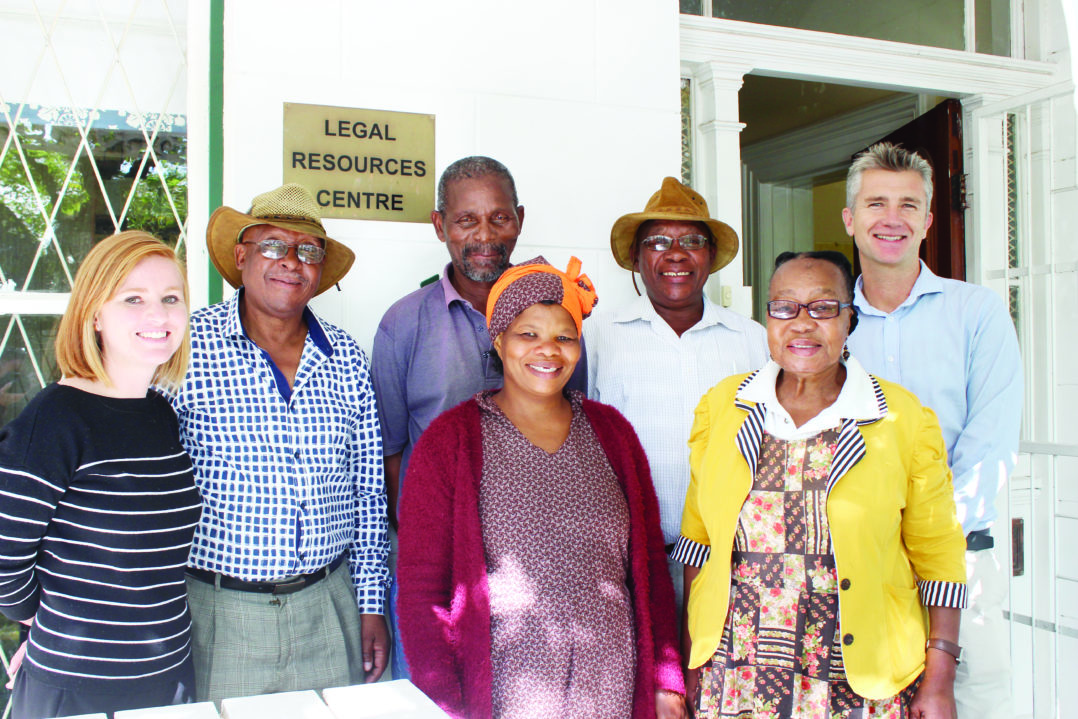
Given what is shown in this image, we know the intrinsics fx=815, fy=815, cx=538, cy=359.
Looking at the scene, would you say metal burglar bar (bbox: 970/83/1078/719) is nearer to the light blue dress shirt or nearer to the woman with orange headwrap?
the light blue dress shirt

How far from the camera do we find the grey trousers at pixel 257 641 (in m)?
1.99

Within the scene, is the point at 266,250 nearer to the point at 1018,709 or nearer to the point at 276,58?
the point at 276,58

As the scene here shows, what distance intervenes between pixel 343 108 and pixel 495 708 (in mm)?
1985

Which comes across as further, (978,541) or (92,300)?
(978,541)

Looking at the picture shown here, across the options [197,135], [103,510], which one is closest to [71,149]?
[197,135]

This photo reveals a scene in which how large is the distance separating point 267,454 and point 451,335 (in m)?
0.67

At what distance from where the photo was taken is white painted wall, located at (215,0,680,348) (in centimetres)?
270

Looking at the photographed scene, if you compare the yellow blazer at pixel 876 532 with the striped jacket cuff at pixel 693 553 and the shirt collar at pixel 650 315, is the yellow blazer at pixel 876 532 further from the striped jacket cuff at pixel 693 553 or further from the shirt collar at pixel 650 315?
the shirt collar at pixel 650 315

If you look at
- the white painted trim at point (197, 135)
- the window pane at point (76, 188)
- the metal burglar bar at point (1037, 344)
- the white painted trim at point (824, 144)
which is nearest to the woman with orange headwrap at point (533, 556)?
the white painted trim at point (197, 135)

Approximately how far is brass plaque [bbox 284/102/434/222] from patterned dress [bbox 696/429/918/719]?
1610 mm

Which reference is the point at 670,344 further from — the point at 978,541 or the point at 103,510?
the point at 103,510

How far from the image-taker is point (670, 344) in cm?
252

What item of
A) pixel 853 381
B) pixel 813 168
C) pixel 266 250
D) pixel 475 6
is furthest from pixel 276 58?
pixel 813 168

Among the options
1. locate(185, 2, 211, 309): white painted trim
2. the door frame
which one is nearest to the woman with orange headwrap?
locate(185, 2, 211, 309): white painted trim
